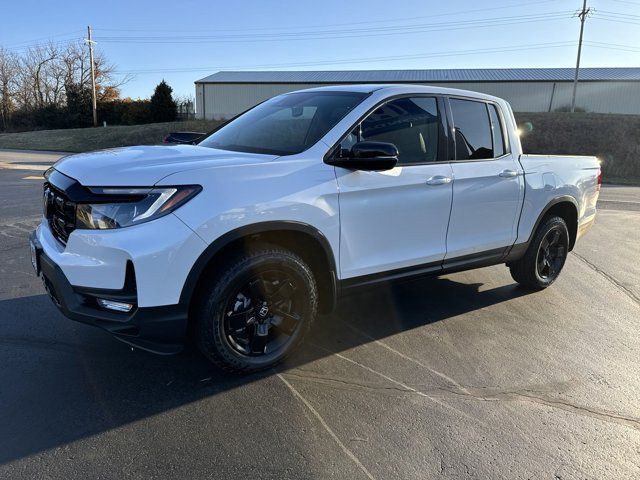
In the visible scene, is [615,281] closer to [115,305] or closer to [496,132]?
[496,132]

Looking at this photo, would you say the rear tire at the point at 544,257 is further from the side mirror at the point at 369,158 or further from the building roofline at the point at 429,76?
the building roofline at the point at 429,76

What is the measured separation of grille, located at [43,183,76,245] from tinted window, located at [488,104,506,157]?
3.56 m

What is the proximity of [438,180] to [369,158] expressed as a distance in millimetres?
873

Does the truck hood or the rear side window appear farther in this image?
the rear side window

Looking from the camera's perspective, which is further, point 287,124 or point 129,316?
point 287,124

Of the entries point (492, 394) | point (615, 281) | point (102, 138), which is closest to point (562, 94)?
point (102, 138)

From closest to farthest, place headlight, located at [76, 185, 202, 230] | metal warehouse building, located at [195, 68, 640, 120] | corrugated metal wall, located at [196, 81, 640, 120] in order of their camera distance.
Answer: headlight, located at [76, 185, 202, 230] → corrugated metal wall, located at [196, 81, 640, 120] → metal warehouse building, located at [195, 68, 640, 120]

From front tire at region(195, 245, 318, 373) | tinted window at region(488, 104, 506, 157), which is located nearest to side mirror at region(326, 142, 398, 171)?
front tire at region(195, 245, 318, 373)

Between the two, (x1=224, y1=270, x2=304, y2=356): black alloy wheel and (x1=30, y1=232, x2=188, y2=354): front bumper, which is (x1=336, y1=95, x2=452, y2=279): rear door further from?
(x1=30, y1=232, x2=188, y2=354): front bumper

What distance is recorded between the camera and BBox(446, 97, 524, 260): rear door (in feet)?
14.0

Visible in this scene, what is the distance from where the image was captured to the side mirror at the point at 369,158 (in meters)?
3.34

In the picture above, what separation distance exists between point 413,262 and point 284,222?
130 centimetres

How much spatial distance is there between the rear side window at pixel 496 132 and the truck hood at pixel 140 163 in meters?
2.40

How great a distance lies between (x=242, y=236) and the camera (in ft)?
10.1
